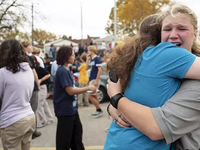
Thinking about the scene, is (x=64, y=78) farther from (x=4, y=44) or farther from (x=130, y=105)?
(x=130, y=105)

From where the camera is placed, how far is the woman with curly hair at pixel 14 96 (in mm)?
2328

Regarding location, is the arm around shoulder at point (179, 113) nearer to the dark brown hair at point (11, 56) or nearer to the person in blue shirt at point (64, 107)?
the dark brown hair at point (11, 56)

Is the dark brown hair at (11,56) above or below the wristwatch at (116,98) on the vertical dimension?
above

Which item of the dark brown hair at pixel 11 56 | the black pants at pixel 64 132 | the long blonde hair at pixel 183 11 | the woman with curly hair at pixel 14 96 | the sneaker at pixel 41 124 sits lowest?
the sneaker at pixel 41 124

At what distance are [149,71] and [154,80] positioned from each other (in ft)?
0.20

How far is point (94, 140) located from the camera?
4270 millimetres

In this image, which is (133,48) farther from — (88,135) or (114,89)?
(88,135)

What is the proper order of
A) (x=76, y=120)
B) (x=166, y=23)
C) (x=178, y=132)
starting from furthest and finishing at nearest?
1. (x=76, y=120)
2. (x=166, y=23)
3. (x=178, y=132)

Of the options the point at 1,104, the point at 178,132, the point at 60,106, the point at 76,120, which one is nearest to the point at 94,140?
the point at 76,120

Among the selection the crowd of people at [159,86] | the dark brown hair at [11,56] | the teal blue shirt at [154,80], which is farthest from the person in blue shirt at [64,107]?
the teal blue shirt at [154,80]

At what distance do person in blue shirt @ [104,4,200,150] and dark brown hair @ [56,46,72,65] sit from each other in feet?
6.23

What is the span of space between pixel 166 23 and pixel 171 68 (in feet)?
1.05

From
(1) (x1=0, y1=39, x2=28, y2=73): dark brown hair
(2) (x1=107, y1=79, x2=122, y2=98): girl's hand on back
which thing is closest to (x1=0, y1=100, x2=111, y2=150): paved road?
(1) (x1=0, y1=39, x2=28, y2=73): dark brown hair

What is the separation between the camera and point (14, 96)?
2.36 meters
